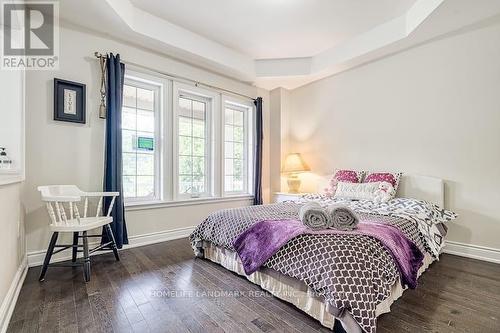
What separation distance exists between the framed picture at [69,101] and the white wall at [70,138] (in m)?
0.06

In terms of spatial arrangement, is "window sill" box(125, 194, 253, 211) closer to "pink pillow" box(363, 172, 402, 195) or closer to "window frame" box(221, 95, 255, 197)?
"window frame" box(221, 95, 255, 197)

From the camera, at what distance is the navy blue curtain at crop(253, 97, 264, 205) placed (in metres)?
4.35

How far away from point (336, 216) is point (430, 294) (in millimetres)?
974

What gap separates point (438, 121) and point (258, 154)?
8.46 feet

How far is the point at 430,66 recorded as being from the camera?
9.87 feet

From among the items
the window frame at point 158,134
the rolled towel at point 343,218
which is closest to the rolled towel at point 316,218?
the rolled towel at point 343,218

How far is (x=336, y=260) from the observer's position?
139cm

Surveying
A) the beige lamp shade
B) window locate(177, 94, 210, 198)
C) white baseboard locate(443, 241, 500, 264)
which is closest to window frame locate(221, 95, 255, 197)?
the beige lamp shade

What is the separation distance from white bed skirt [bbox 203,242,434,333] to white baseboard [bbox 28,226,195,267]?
1388 millimetres

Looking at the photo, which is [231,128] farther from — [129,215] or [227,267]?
[227,267]

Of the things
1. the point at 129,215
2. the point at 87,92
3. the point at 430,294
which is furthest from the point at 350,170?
the point at 87,92

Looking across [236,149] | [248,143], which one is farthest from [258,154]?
[236,149]

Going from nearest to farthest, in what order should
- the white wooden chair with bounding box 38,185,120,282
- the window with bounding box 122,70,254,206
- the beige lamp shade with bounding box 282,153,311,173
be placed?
the white wooden chair with bounding box 38,185,120,282 < the window with bounding box 122,70,254,206 < the beige lamp shade with bounding box 282,153,311,173

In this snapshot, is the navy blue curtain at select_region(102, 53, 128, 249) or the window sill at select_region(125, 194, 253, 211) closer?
the navy blue curtain at select_region(102, 53, 128, 249)
